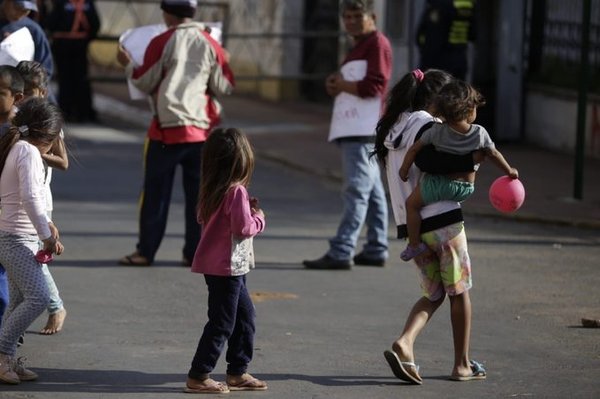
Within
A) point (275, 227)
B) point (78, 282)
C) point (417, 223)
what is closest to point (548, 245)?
point (275, 227)

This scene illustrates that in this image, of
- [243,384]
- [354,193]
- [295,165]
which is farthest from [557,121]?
[243,384]

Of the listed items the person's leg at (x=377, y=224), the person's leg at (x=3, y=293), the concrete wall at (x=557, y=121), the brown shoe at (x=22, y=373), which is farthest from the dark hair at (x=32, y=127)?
the concrete wall at (x=557, y=121)

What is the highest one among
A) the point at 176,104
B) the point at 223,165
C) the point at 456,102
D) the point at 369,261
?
the point at 456,102

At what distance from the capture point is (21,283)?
268 inches

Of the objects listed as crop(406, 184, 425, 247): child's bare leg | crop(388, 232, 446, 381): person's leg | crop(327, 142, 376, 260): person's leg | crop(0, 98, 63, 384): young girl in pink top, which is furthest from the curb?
crop(0, 98, 63, 384): young girl in pink top

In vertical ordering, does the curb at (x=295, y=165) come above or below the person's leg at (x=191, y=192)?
below

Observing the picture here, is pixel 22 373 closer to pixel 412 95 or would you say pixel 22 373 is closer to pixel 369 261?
pixel 412 95

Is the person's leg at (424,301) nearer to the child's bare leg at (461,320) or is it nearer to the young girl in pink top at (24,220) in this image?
the child's bare leg at (461,320)

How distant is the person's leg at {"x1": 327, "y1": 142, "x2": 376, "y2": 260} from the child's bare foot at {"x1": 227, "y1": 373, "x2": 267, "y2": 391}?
333cm

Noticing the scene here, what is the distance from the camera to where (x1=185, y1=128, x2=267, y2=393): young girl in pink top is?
651 centimetres

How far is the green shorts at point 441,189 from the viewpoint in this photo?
6816 millimetres

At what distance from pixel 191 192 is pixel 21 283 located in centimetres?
326

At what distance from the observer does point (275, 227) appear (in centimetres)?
1178

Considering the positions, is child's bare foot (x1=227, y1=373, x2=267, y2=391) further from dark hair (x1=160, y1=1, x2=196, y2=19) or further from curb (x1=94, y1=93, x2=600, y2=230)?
curb (x1=94, y1=93, x2=600, y2=230)
